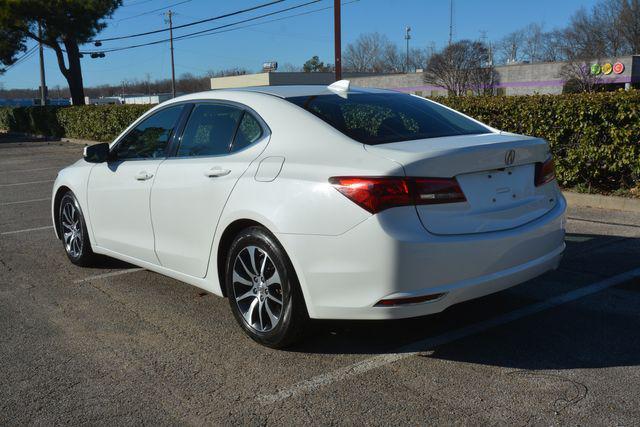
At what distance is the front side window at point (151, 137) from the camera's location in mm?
4879

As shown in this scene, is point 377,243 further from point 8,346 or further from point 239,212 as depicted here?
point 8,346

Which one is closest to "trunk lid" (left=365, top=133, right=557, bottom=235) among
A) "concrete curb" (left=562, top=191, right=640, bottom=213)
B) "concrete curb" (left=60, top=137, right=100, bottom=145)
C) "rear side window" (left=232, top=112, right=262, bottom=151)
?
"rear side window" (left=232, top=112, right=262, bottom=151)

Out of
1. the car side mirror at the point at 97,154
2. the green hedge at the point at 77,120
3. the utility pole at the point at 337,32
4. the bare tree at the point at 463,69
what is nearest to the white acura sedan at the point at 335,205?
the car side mirror at the point at 97,154

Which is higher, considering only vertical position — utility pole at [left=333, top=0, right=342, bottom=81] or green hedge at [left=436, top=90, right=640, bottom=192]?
utility pole at [left=333, top=0, right=342, bottom=81]

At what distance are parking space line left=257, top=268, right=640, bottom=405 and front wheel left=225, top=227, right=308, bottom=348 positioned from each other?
0.38 metres

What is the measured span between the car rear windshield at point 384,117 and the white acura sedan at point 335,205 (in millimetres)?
16

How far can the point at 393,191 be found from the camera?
3.30 m

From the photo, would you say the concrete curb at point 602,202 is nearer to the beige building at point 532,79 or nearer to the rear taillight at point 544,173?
the rear taillight at point 544,173

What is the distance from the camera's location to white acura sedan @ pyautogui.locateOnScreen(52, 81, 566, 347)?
334 cm

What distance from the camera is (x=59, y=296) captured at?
17.1 ft

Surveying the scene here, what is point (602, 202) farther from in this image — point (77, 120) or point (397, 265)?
point (77, 120)

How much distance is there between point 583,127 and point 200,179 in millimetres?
6309

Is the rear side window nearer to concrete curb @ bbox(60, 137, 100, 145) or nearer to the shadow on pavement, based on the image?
the shadow on pavement

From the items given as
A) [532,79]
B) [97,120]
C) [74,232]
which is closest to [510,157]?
[74,232]
